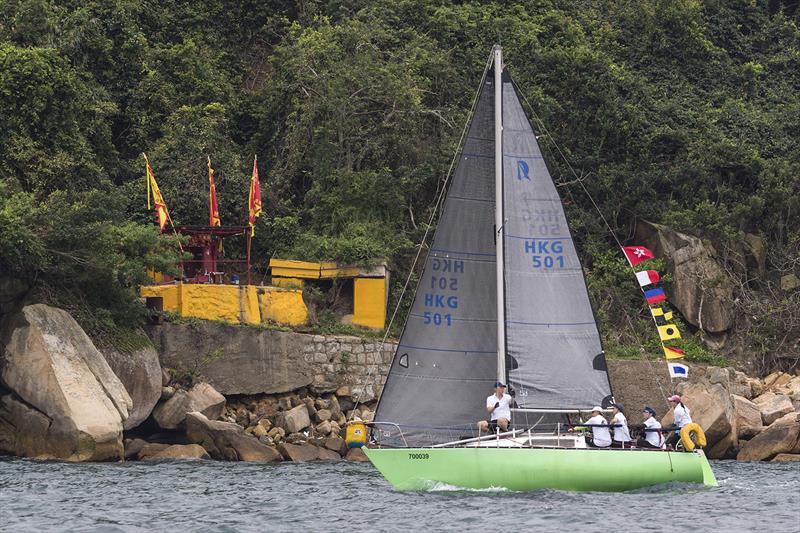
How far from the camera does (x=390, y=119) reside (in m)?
45.8

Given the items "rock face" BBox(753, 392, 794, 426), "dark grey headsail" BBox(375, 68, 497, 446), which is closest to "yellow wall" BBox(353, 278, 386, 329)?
"rock face" BBox(753, 392, 794, 426)

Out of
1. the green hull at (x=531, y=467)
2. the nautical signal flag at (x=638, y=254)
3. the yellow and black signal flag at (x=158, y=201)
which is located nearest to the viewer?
the green hull at (x=531, y=467)

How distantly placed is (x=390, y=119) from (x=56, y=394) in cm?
1712

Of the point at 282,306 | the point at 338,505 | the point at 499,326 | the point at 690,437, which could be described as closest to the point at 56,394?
the point at 282,306

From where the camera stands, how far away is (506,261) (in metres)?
26.6

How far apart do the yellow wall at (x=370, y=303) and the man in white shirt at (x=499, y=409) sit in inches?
632

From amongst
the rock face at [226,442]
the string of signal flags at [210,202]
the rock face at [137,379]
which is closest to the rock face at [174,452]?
the rock face at [226,442]

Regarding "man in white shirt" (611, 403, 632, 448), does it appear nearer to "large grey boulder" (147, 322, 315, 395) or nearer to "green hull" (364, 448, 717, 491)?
"green hull" (364, 448, 717, 491)

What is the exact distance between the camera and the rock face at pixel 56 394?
107 ft

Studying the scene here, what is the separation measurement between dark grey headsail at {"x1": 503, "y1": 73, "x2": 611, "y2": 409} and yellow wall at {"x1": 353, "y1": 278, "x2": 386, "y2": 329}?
50.1ft

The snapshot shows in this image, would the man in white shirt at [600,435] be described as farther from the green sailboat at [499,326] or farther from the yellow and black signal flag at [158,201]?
the yellow and black signal flag at [158,201]

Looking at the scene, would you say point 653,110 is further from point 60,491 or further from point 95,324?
point 60,491

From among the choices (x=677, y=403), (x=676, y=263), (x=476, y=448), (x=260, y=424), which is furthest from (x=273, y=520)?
(x=676, y=263)

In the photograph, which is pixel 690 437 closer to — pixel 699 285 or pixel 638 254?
pixel 699 285
